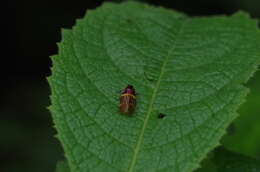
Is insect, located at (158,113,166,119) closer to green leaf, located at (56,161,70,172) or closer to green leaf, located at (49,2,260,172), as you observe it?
green leaf, located at (49,2,260,172)

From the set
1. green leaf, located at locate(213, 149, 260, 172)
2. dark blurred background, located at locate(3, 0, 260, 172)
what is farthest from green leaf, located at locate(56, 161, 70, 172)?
dark blurred background, located at locate(3, 0, 260, 172)

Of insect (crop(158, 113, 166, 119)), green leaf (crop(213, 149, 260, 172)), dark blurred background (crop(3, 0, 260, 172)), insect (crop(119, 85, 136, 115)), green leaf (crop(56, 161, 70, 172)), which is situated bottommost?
green leaf (crop(56, 161, 70, 172))

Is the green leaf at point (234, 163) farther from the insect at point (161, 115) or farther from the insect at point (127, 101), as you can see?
the insect at point (127, 101)

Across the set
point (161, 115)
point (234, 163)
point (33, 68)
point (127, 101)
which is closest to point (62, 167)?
point (127, 101)


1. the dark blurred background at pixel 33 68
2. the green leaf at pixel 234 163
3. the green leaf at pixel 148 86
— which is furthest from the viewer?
the dark blurred background at pixel 33 68

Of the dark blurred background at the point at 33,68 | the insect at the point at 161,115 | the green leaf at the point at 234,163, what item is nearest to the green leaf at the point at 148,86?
the insect at the point at 161,115

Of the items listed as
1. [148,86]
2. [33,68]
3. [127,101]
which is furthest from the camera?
[33,68]

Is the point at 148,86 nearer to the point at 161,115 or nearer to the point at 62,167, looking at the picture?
the point at 161,115
